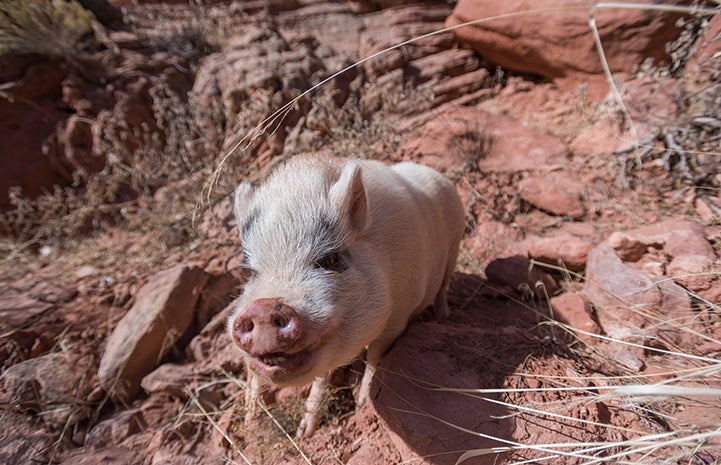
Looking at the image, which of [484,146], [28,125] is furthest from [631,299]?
[28,125]

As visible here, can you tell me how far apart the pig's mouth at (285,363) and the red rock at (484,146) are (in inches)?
158

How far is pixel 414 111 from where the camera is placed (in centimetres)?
643

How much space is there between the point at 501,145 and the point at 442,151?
855 mm

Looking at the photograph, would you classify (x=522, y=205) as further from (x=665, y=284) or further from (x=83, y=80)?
(x=83, y=80)

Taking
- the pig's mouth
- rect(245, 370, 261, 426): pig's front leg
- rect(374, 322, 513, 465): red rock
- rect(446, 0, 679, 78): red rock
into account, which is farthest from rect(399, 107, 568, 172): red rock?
the pig's mouth

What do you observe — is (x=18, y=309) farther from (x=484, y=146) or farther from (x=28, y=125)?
(x=484, y=146)

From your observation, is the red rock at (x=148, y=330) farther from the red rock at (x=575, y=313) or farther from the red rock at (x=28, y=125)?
the red rock at (x=28, y=125)

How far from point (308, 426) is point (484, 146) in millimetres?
4382

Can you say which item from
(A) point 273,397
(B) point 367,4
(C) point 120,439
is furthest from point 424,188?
(B) point 367,4

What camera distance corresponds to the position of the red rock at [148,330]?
3.21 meters

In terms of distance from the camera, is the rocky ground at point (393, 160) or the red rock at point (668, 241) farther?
the red rock at point (668, 241)

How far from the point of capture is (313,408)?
273cm

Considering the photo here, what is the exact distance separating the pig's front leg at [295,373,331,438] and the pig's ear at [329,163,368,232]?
120 centimetres

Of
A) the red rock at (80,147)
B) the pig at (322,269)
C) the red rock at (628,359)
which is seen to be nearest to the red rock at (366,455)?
the pig at (322,269)
